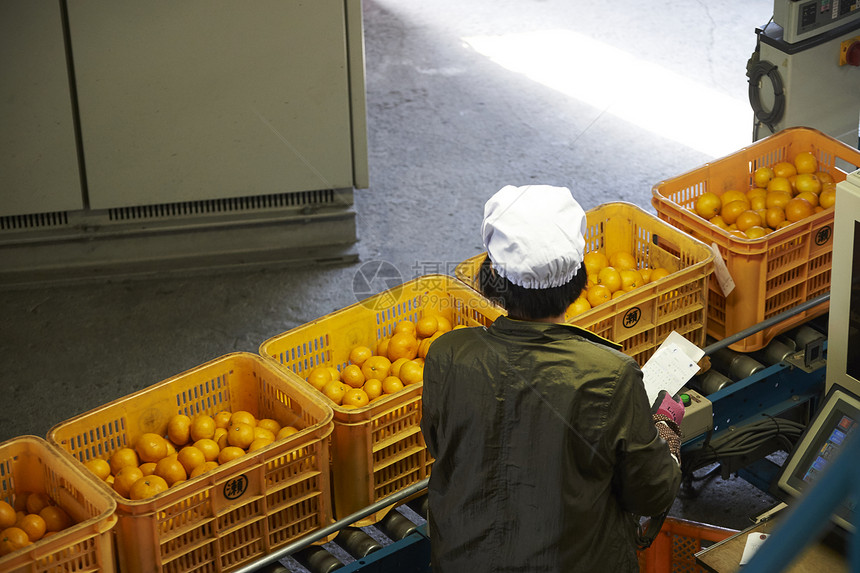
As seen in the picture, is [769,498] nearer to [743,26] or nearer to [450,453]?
[450,453]

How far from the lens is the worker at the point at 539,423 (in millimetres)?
1854

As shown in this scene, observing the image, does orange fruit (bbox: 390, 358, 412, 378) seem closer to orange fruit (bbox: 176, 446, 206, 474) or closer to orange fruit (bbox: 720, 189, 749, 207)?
orange fruit (bbox: 176, 446, 206, 474)

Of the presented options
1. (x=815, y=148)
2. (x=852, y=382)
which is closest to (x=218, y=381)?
(x=852, y=382)

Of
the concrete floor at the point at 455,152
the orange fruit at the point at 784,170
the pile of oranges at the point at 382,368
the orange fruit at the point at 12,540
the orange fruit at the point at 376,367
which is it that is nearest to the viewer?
the orange fruit at the point at 12,540

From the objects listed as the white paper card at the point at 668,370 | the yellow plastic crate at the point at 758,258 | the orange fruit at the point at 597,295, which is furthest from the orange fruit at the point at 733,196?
the white paper card at the point at 668,370

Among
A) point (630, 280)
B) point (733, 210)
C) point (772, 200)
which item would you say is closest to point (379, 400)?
point (630, 280)

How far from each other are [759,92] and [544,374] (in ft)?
7.98

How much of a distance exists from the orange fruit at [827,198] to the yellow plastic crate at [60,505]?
2.37 meters

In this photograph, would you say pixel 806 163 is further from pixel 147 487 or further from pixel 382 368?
pixel 147 487

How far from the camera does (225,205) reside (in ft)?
16.1

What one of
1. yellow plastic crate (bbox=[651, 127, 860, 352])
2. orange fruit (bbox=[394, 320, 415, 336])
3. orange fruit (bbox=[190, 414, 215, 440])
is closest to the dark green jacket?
orange fruit (bbox=[190, 414, 215, 440])

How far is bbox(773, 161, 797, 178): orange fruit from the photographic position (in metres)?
3.55

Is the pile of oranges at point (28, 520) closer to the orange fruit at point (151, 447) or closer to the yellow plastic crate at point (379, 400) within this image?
the orange fruit at point (151, 447)

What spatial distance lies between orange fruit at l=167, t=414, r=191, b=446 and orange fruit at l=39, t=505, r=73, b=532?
359mm
